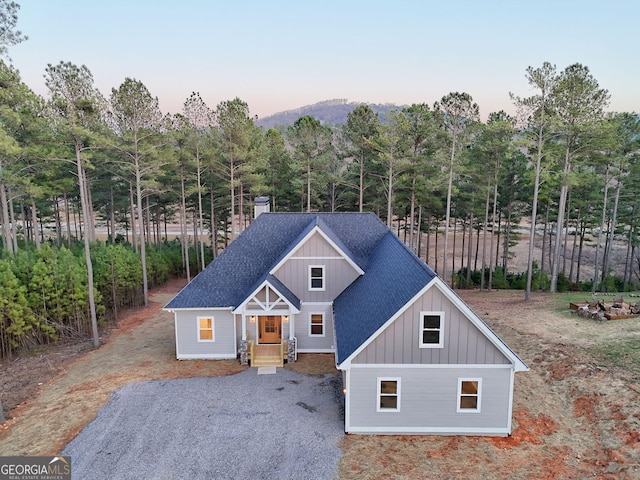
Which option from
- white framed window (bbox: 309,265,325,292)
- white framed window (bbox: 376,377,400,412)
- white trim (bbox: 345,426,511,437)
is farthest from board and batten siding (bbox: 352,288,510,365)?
white framed window (bbox: 309,265,325,292)

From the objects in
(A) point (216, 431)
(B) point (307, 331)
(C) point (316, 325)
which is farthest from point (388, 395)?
(B) point (307, 331)

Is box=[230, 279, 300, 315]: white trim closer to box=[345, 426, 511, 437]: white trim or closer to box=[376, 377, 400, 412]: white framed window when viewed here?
box=[376, 377, 400, 412]: white framed window

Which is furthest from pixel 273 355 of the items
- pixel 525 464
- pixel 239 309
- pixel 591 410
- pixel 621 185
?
pixel 621 185

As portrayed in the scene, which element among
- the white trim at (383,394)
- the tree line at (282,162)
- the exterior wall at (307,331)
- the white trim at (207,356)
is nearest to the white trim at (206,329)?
the white trim at (207,356)

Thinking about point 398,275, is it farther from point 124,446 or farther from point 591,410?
point 124,446

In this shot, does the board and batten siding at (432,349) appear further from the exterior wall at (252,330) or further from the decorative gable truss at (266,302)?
the exterior wall at (252,330)

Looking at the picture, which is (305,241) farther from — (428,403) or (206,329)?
(428,403)
